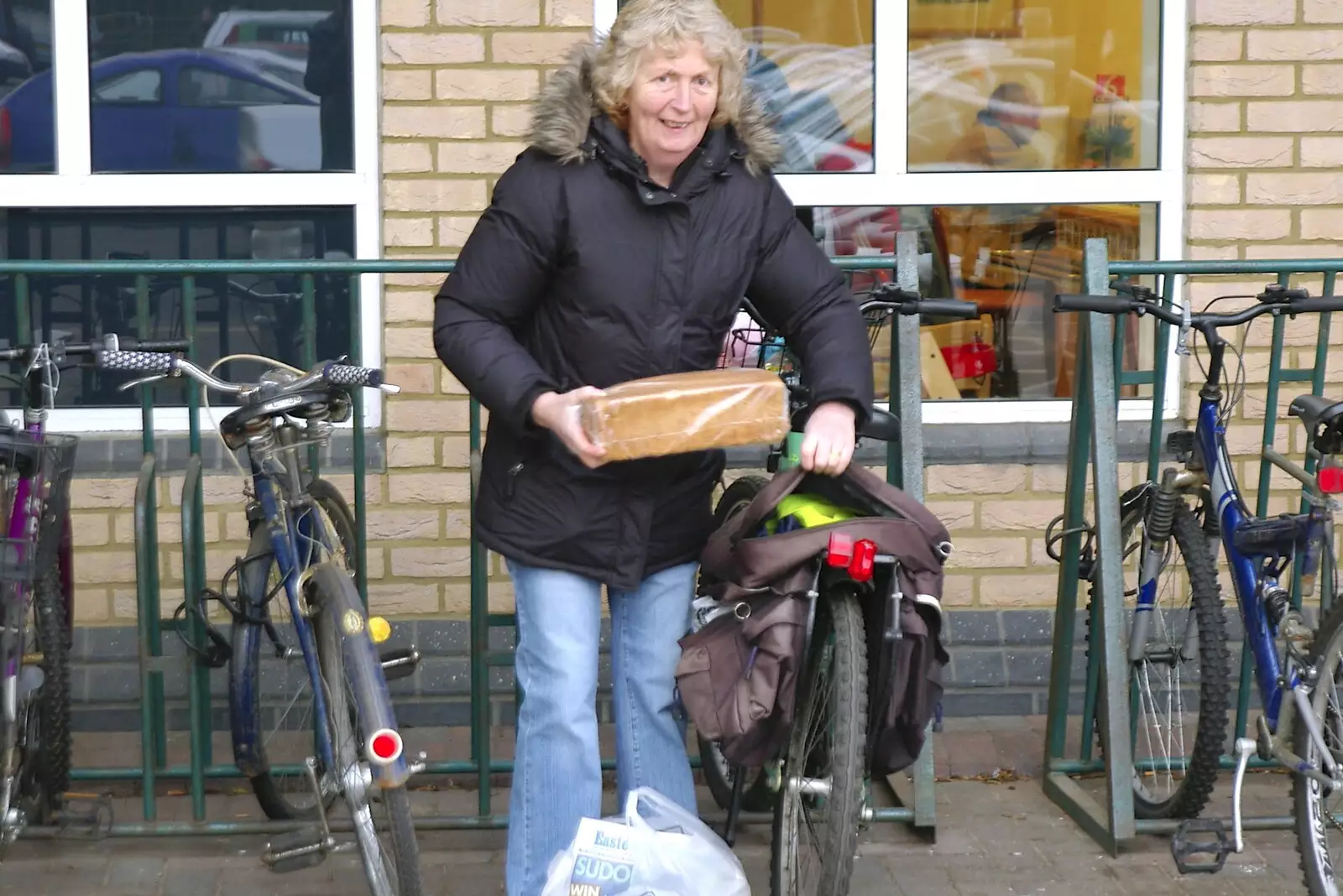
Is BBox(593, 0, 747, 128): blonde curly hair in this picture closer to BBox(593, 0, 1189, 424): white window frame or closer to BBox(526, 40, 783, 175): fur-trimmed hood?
BBox(526, 40, 783, 175): fur-trimmed hood

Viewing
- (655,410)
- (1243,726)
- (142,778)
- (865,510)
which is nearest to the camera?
(655,410)

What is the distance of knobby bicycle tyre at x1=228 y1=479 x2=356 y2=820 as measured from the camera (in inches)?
171

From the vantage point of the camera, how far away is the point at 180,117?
5.74 metres

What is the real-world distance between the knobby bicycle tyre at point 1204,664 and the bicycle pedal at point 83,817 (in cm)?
238

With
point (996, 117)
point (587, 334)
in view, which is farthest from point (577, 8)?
point (587, 334)

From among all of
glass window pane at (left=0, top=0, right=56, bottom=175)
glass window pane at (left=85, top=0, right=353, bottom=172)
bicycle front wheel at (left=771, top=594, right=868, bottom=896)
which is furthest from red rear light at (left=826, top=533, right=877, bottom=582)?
glass window pane at (left=0, top=0, right=56, bottom=175)

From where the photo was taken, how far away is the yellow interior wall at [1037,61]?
593cm

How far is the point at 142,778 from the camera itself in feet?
15.1

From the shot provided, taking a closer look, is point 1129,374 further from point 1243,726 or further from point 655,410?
point 655,410

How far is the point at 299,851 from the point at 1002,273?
3.11 m

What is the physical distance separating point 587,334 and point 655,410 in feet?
0.93

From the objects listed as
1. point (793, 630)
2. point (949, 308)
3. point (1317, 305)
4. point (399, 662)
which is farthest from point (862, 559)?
point (1317, 305)

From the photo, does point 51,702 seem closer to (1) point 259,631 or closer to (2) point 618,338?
(1) point 259,631

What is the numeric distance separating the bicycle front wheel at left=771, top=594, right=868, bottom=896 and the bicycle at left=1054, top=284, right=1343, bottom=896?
3.25 ft
